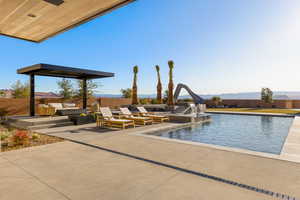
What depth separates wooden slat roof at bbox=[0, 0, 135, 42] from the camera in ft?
12.8

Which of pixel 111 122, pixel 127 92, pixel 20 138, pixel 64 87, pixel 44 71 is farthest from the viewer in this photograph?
pixel 127 92

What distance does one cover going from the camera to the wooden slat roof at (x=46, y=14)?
3889mm

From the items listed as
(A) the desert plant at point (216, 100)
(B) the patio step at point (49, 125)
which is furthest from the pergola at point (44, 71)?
(A) the desert plant at point (216, 100)

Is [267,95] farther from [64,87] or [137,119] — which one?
[64,87]

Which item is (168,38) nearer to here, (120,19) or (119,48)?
(120,19)

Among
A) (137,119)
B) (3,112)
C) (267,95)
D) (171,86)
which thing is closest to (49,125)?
(137,119)

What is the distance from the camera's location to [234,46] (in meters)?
12.4

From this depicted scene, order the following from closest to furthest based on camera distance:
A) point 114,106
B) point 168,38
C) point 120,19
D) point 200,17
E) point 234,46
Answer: point 200,17 < point 120,19 < point 234,46 < point 168,38 < point 114,106

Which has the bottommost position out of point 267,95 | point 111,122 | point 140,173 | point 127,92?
point 140,173

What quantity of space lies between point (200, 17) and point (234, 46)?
12.6ft

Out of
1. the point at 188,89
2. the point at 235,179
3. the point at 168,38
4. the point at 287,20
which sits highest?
→ the point at 168,38

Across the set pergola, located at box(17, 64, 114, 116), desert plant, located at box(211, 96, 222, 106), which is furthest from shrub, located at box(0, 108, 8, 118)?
desert plant, located at box(211, 96, 222, 106)

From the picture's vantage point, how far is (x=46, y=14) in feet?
14.3

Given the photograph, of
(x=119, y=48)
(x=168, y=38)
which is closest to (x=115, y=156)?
(x=168, y=38)
